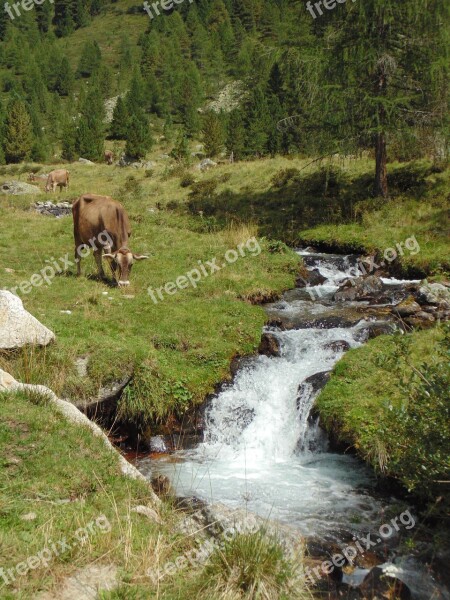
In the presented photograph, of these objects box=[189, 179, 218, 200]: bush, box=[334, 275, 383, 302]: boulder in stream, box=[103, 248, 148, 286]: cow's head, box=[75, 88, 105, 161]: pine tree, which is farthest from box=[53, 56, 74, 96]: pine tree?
box=[334, 275, 383, 302]: boulder in stream

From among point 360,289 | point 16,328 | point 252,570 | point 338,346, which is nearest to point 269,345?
point 338,346

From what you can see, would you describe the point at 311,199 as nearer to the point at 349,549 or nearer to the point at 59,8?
the point at 349,549

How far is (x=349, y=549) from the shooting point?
7.01 meters

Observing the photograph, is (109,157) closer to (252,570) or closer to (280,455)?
(280,455)

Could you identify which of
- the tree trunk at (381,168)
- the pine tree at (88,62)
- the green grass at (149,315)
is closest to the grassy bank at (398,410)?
the green grass at (149,315)

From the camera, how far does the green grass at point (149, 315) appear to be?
10125 millimetres

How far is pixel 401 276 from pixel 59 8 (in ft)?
579

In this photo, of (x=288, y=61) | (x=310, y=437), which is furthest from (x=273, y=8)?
(x=310, y=437)

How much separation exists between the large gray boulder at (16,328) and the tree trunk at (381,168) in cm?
1660

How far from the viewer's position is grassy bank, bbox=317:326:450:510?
6.54 meters

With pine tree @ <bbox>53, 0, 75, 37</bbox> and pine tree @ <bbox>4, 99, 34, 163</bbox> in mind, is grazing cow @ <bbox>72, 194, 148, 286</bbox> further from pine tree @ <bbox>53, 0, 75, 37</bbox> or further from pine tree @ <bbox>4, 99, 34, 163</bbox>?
pine tree @ <bbox>53, 0, 75, 37</bbox>

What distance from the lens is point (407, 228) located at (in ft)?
64.0

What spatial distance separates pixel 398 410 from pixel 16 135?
204ft

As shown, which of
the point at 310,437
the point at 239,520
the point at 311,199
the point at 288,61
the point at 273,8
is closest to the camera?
the point at 239,520
